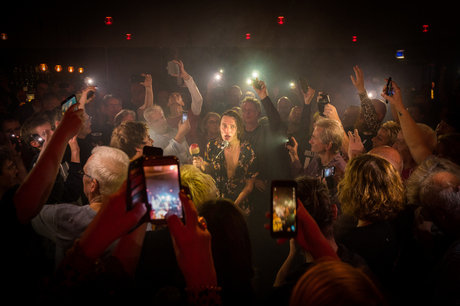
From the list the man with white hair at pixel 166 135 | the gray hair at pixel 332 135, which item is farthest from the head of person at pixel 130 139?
the gray hair at pixel 332 135

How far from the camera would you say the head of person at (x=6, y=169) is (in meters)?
1.40

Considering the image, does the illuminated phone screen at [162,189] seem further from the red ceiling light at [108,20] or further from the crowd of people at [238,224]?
the red ceiling light at [108,20]

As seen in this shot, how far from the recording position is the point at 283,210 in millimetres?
1155

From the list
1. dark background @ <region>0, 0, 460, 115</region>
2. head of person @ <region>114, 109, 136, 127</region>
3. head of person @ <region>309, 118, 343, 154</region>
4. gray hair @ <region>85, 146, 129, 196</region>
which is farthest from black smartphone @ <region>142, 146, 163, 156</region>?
dark background @ <region>0, 0, 460, 115</region>

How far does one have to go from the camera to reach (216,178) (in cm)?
313

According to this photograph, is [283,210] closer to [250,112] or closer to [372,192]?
[372,192]

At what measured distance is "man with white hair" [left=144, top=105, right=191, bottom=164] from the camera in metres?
3.56

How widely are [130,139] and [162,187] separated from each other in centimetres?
175

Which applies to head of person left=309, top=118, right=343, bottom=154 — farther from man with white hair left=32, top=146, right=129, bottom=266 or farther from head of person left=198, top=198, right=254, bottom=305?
man with white hair left=32, top=146, right=129, bottom=266

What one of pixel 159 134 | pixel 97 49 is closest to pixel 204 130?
pixel 159 134

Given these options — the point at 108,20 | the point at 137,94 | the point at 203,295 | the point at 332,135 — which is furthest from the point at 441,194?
the point at 108,20

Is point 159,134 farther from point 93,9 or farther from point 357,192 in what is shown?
point 93,9

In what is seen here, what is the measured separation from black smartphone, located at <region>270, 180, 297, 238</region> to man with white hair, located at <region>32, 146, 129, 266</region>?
84 cm

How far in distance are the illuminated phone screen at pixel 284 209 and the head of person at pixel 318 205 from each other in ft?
1.38
